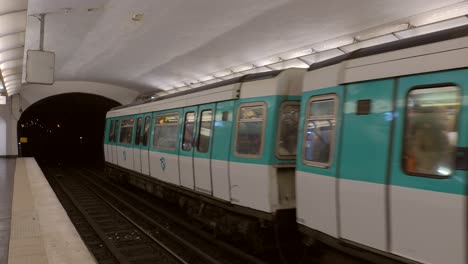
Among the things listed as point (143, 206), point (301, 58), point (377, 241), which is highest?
point (301, 58)

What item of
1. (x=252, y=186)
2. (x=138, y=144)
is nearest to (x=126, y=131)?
(x=138, y=144)

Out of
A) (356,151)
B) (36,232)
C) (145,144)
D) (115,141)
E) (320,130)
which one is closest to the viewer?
(356,151)

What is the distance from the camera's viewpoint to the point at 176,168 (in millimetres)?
9039

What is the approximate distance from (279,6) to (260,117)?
13.4 feet

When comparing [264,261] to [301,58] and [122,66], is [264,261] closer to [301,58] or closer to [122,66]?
[301,58]

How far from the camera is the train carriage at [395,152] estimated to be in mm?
3244

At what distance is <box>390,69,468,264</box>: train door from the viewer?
316cm

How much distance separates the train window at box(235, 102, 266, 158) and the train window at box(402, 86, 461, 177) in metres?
2.71

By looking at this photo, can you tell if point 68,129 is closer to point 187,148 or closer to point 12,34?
point 12,34

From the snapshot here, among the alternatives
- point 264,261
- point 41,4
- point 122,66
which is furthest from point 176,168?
point 122,66

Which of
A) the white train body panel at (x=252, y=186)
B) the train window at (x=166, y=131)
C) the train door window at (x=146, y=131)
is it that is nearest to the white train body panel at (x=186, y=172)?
the train window at (x=166, y=131)

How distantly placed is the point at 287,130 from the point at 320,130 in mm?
1273

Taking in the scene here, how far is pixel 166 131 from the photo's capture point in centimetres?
1007

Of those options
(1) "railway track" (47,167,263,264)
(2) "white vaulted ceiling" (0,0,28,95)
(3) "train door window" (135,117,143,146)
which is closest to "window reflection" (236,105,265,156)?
(1) "railway track" (47,167,263,264)
